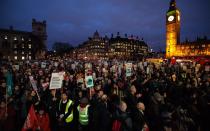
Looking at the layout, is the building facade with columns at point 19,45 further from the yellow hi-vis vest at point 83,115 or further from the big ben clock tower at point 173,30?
the yellow hi-vis vest at point 83,115

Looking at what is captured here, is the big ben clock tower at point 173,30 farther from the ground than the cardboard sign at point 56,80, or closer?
farther from the ground

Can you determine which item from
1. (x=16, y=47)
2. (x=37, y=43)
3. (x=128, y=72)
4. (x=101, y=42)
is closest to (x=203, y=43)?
(x=101, y=42)

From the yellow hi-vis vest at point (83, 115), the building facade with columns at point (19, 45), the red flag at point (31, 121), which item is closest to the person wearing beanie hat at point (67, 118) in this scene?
the yellow hi-vis vest at point (83, 115)

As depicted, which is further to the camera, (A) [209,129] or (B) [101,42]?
(B) [101,42]

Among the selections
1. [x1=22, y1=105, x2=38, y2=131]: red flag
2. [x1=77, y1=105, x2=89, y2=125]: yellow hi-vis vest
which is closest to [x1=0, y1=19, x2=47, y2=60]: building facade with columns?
[x1=22, y1=105, x2=38, y2=131]: red flag

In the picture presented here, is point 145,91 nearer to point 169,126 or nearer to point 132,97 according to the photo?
point 132,97

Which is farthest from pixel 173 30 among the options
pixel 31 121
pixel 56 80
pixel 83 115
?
pixel 31 121

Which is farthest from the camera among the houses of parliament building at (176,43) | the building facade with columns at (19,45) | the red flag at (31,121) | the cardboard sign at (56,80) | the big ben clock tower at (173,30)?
the big ben clock tower at (173,30)

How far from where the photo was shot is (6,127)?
7051mm

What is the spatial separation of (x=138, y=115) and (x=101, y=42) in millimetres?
133984

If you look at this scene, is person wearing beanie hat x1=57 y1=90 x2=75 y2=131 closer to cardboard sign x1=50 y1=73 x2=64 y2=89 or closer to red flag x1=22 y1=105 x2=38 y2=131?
red flag x1=22 y1=105 x2=38 y2=131

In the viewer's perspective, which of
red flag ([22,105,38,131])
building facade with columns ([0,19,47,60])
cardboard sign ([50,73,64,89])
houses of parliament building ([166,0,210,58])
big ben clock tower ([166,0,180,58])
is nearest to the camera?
red flag ([22,105,38,131])

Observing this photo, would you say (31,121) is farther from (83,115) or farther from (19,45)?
(19,45)

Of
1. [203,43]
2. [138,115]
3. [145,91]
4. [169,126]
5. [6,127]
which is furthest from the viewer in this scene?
[203,43]
